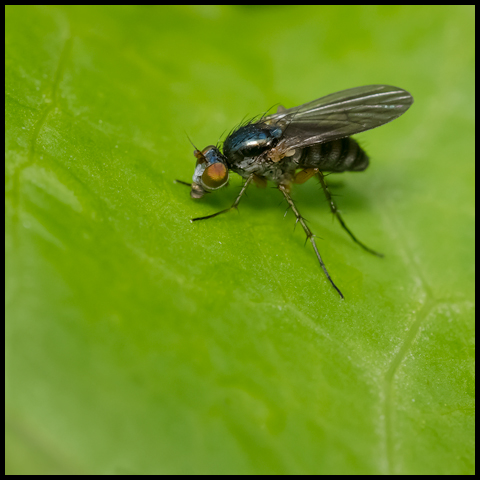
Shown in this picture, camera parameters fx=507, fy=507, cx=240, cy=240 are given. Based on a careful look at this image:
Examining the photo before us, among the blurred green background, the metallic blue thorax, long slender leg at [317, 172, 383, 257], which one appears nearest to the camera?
the blurred green background

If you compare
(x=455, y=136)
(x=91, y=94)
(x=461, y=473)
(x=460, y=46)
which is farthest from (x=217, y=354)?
(x=460, y=46)

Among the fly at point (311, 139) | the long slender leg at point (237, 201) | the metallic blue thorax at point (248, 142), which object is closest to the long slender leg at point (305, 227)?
the fly at point (311, 139)

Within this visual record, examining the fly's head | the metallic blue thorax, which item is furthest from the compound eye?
the metallic blue thorax

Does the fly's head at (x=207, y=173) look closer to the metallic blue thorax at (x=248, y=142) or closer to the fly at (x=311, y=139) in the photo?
the fly at (x=311, y=139)

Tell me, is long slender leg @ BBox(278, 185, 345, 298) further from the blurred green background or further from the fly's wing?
the fly's wing

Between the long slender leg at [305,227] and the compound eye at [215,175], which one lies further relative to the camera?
the compound eye at [215,175]

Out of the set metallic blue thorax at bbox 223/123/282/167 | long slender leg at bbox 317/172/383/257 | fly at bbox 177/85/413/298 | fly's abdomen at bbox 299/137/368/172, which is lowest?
long slender leg at bbox 317/172/383/257
